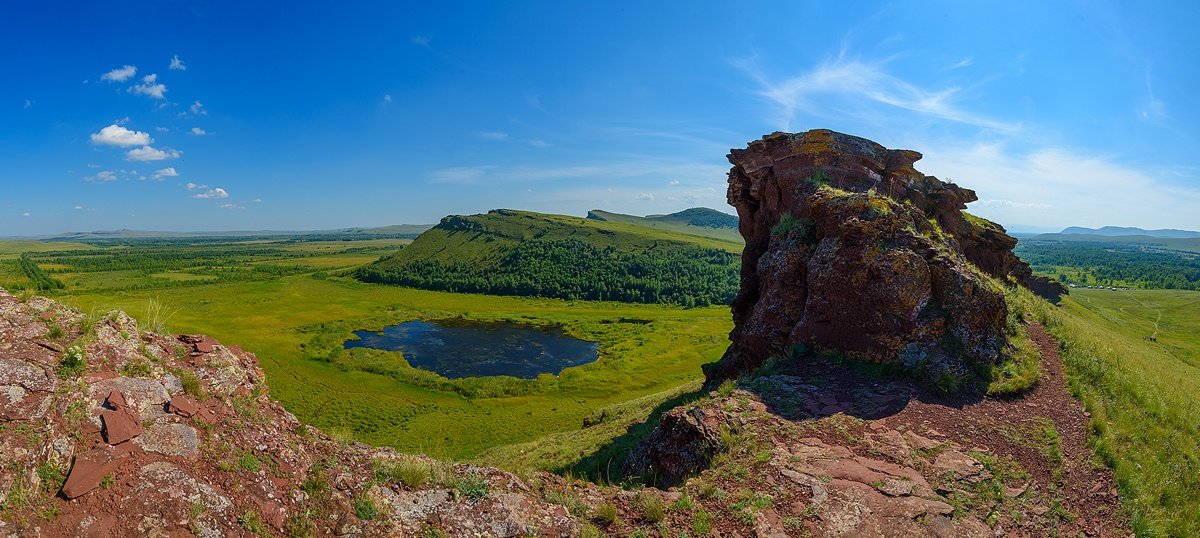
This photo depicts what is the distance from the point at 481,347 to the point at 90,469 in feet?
262

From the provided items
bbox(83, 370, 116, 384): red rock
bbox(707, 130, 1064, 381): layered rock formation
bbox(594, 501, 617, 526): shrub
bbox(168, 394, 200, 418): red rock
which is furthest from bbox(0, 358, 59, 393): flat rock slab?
bbox(707, 130, 1064, 381): layered rock formation

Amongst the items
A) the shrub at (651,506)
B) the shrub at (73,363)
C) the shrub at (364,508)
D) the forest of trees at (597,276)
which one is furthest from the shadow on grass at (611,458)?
the forest of trees at (597,276)

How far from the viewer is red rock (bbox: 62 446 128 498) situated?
22.1 ft

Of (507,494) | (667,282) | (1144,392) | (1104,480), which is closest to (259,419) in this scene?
(507,494)

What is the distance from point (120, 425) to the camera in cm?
782

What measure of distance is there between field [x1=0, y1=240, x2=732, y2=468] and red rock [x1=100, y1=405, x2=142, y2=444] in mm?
1812

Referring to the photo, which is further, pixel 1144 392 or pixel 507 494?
pixel 1144 392

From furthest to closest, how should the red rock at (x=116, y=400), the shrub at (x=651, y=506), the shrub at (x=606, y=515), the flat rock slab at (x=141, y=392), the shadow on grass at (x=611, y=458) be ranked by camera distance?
the shadow on grass at (x=611, y=458), the shrub at (x=651, y=506), the shrub at (x=606, y=515), the flat rock slab at (x=141, y=392), the red rock at (x=116, y=400)

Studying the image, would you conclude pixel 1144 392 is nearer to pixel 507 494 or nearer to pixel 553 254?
pixel 507 494

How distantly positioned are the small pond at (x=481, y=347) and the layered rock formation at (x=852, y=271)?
4753cm

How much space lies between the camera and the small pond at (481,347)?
7262 centimetres

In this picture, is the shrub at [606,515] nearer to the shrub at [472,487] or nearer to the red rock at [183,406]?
the shrub at [472,487]

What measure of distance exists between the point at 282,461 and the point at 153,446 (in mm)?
1855

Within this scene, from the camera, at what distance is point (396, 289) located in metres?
160
